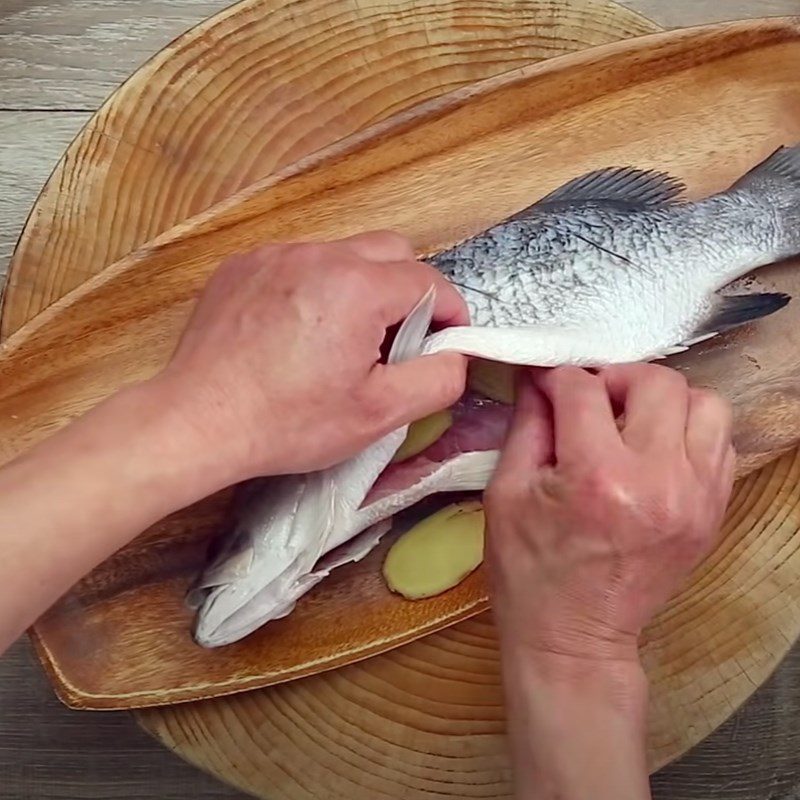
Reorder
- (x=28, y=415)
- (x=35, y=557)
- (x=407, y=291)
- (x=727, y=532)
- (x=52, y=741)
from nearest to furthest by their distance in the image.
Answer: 1. (x=35, y=557)
2. (x=407, y=291)
3. (x=28, y=415)
4. (x=727, y=532)
5. (x=52, y=741)

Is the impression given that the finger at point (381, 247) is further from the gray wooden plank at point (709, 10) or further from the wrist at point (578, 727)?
the gray wooden plank at point (709, 10)

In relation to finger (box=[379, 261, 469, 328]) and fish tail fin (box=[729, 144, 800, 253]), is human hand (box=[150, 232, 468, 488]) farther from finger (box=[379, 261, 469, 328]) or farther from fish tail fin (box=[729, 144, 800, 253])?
fish tail fin (box=[729, 144, 800, 253])

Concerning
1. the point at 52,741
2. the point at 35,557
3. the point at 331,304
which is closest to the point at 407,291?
the point at 331,304

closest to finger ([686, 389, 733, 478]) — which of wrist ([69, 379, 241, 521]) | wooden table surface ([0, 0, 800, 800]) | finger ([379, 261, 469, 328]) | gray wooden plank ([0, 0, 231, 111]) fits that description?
finger ([379, 261, 469, 328])

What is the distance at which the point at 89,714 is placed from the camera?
1.17m

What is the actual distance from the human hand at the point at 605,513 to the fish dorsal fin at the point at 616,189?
24cm

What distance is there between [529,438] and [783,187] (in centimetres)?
40

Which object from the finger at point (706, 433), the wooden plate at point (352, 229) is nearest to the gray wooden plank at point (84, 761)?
the wooden plate at point (352, 229)

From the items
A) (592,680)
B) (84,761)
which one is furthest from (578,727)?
(84,761)

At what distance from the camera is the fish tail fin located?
0.90m

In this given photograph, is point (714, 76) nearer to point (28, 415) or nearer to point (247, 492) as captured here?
point (247, 492)

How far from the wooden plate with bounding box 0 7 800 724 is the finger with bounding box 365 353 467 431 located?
21 centimetres

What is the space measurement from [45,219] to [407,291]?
0.39 metres

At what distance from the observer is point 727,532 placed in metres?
0.94
